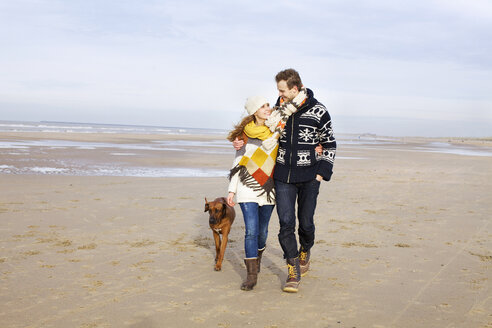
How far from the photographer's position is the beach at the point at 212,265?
4016 millimetres

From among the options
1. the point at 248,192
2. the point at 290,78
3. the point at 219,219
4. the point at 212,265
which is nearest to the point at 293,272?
the point at 248,192

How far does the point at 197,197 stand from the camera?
10.4 metres

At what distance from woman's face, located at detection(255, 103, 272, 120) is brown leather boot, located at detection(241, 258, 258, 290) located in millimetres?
1506

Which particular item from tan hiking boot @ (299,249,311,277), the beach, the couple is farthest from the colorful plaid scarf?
the beach

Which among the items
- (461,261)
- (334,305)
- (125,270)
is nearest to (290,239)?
(334,305)

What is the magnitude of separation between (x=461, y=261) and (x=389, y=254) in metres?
0.88

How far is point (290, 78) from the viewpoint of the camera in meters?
4.53

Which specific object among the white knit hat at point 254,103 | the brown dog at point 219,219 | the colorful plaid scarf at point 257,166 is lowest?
the brown dog at point 219,219

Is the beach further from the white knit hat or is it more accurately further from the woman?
the white knit hat

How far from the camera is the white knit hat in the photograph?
4.57 m

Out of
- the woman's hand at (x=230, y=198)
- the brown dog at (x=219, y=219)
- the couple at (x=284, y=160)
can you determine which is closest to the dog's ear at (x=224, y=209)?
the brown dog at (x=219, y=219)

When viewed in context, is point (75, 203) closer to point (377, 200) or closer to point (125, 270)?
point (125, 270)

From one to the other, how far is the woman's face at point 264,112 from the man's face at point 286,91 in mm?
193

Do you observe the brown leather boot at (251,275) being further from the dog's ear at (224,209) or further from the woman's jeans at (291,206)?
the dog's ear at (224,209)
